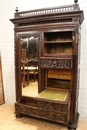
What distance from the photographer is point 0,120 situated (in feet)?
7.45

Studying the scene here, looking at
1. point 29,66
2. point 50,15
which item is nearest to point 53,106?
point 29,66

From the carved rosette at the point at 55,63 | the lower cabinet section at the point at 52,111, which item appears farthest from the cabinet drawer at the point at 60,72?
the lower cabinet section at the point at 52,111

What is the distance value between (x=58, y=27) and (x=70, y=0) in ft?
2.30

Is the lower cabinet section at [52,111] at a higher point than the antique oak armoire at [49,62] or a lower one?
lower

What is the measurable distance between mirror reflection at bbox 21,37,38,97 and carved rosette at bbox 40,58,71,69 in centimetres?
19

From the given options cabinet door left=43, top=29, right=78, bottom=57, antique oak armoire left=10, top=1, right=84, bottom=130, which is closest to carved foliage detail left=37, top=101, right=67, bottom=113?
antique oak armoire left=10, top=1, right=84, bottom=130

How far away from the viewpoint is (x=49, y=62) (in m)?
1.99

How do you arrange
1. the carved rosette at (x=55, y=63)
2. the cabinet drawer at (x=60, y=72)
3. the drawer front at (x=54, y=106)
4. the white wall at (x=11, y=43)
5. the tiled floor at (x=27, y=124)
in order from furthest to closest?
the white wall at (x=11, y=43) → the cabinet drawer at (x=60, y=72) → the tiled floor at (x=27, y=124) → the carved rosette at (x=55, y=63) → the drawer front at (x=54, y=106)

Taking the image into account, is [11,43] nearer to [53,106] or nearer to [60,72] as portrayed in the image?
[60,72]

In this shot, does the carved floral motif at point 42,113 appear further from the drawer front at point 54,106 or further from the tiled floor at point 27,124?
the tiled floor at point 27,124

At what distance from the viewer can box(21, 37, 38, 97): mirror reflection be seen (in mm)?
2154

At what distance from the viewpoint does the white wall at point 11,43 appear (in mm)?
2262

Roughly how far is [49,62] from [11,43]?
1.24 meters

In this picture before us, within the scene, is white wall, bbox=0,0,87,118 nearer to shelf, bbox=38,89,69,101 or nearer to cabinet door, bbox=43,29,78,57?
cabinet door, bbox=43,29,78,57
